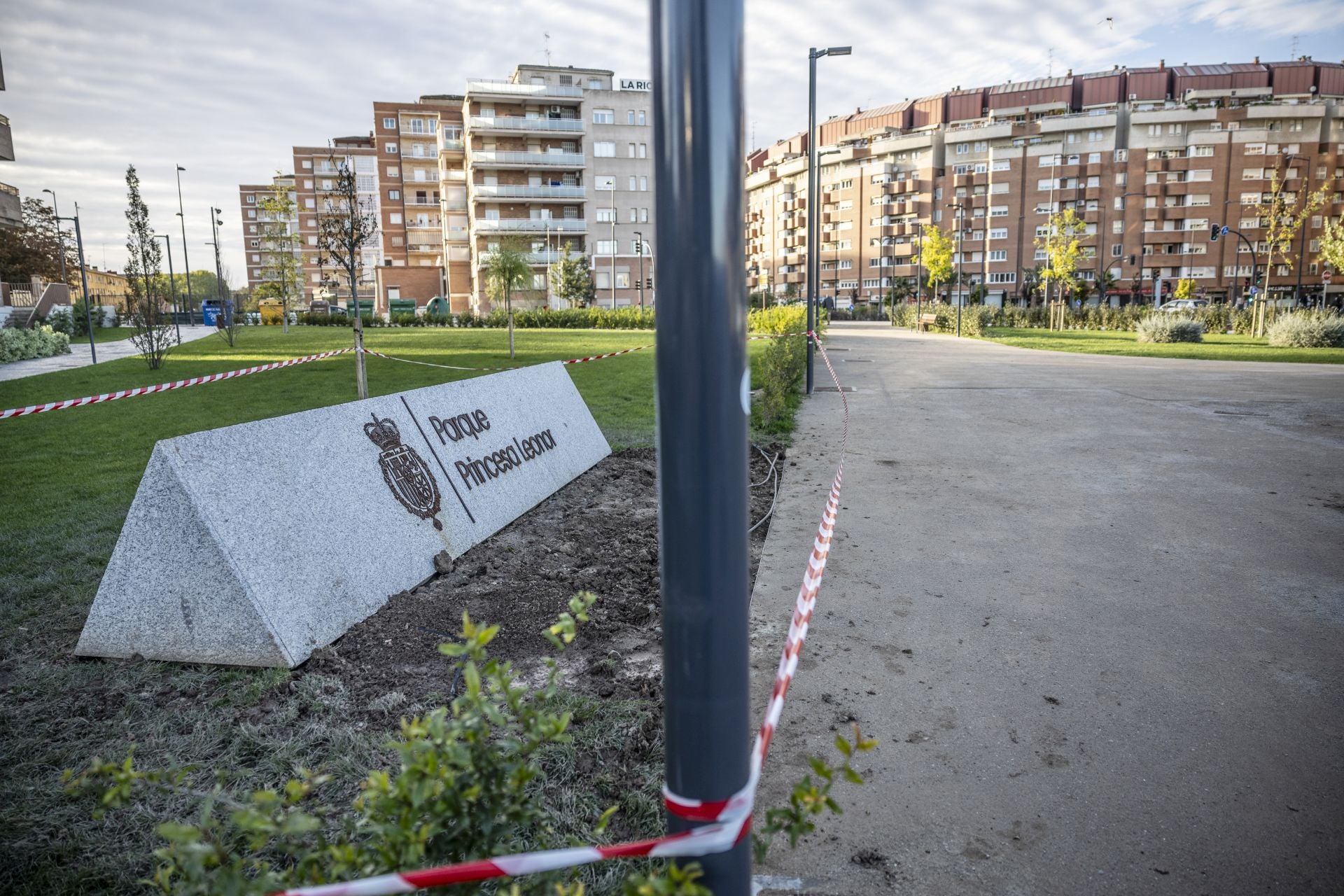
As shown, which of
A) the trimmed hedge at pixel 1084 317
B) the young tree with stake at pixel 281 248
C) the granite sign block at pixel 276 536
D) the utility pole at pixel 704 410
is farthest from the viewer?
the young tree with stake at pixel 281 248

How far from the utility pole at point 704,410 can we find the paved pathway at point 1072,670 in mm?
1271

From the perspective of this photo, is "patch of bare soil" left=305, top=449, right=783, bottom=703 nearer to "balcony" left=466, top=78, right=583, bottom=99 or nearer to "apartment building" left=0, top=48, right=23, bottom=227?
"apartment building" left=0, top=48, right=23, bottom=227

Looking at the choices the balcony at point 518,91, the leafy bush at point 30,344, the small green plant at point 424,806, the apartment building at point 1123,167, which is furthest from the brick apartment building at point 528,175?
the small green plant at point 424,806

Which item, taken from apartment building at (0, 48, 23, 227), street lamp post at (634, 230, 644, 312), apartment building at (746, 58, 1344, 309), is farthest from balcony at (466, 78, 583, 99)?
apartment building at (0, 48, 23, 227)

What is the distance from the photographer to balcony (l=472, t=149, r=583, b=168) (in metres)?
70.4

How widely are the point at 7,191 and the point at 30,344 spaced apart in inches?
297

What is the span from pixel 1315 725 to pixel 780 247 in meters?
114

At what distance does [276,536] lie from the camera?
4012mm

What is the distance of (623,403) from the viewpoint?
1380 cm

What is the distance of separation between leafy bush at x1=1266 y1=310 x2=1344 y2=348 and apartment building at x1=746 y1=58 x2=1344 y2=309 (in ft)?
167

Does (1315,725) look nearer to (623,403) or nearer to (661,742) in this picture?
(661,742)

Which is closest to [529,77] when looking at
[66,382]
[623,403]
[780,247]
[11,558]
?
[780,247]

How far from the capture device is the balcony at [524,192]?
233 ft

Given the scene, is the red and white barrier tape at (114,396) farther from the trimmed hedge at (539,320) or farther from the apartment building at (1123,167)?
the apartment building at (1123,167)
